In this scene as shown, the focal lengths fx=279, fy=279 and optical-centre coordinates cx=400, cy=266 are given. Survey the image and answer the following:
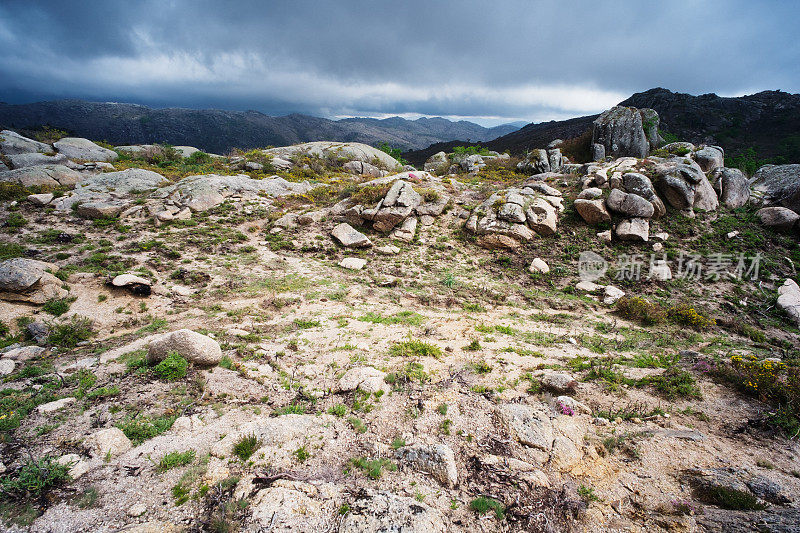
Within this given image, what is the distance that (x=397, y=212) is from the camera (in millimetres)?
20703

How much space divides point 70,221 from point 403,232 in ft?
64.8

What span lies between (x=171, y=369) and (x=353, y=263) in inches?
397

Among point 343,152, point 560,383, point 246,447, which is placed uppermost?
point 343,152

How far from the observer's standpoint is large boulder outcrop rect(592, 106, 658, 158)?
32.9 m

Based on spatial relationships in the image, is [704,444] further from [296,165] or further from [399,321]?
[296,165]

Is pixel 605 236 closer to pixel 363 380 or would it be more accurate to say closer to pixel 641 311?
pixel 641 311

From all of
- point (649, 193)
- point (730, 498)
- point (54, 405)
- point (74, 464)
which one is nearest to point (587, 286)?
point (649, 193)

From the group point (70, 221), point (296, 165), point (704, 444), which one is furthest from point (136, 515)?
point (296, 165)

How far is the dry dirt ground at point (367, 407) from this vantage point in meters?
4.54

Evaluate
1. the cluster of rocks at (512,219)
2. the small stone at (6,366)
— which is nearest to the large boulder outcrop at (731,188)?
the cluster of rocks at (512,219)

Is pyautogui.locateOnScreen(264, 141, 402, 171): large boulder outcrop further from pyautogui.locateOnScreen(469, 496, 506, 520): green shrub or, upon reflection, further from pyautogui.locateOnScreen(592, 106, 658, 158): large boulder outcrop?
pyautogui.locateOnScreen(469, 496, 506, 520): green shrub

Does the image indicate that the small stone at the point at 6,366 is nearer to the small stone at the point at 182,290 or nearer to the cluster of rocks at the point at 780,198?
the small stone at the point at 182,290

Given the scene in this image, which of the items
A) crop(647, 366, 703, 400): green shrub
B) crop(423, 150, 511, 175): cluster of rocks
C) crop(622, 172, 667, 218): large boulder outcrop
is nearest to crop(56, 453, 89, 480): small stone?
crop(647, 366, 703, 400): green shrub

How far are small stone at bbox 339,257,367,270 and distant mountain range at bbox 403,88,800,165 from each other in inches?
3798
